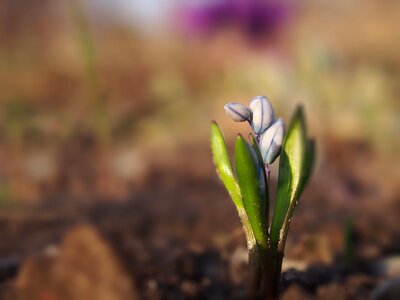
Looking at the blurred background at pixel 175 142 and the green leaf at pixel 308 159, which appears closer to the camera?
the green leaf at pixel 308 159

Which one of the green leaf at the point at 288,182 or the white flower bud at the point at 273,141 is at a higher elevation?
the white flower bud at the point at 273,141

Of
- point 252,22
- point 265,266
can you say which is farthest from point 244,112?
point 252,22

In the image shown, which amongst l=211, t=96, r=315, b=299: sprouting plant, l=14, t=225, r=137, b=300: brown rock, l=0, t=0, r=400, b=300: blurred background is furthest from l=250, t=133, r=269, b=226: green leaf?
l=14, t=225, r=137, b=300: brown rock

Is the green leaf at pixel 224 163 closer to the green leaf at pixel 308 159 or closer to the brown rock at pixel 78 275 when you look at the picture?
the green leaf at pixel 308 159

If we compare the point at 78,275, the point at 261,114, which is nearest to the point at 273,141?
the point at 261,114

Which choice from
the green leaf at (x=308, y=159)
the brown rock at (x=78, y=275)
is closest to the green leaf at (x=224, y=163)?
the green leaf at (x=308, y=159)

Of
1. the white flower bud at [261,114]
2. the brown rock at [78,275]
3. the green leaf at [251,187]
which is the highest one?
the white flower bud at [261,114]

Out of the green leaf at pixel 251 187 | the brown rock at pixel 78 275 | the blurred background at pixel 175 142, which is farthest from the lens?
the blurred background at pixel 175 142

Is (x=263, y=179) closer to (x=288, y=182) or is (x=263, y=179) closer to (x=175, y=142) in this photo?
(x=288, y=182)
